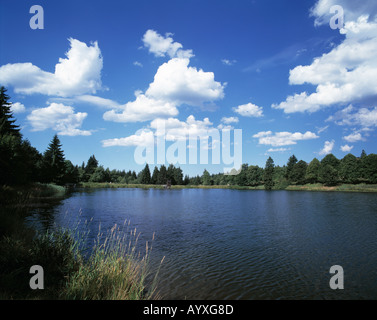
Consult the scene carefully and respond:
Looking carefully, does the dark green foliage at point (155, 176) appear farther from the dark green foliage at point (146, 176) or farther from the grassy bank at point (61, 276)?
the grassy bank at point (61, 276)

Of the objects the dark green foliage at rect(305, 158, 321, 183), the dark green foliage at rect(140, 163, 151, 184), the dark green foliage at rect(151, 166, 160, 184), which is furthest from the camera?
the dark green foliage at rect(151, 166, 160, 184)

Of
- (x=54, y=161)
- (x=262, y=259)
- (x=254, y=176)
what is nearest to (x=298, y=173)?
(x=254, y=176)

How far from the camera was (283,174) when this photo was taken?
133 metres

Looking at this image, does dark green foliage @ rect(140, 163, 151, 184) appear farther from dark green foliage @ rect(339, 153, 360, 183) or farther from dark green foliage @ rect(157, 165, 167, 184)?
dark green foliage @ rect(339, 153, 360, 183)

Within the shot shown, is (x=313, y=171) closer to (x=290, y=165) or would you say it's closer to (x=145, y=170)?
(x=290, y=165)

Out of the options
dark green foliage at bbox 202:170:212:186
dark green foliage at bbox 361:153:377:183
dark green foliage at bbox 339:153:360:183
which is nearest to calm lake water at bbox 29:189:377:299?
dark green foliage at bbox 361:153:377:183

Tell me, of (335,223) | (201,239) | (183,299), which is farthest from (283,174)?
(183,299)

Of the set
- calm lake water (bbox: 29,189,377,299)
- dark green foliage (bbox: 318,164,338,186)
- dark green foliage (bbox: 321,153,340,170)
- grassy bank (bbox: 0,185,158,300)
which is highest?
dark green foliage (bbox: 321,153,340,170)

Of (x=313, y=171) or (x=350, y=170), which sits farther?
(x=313, y=171)

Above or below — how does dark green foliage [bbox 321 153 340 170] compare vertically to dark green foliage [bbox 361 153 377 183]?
above

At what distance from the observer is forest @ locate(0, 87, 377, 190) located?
3466 cm

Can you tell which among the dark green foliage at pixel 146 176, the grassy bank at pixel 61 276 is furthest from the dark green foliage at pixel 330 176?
the grassy bank at pixel 61 276

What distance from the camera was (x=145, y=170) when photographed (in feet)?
476

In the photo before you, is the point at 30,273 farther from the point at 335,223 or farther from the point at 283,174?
the point at 283,174
